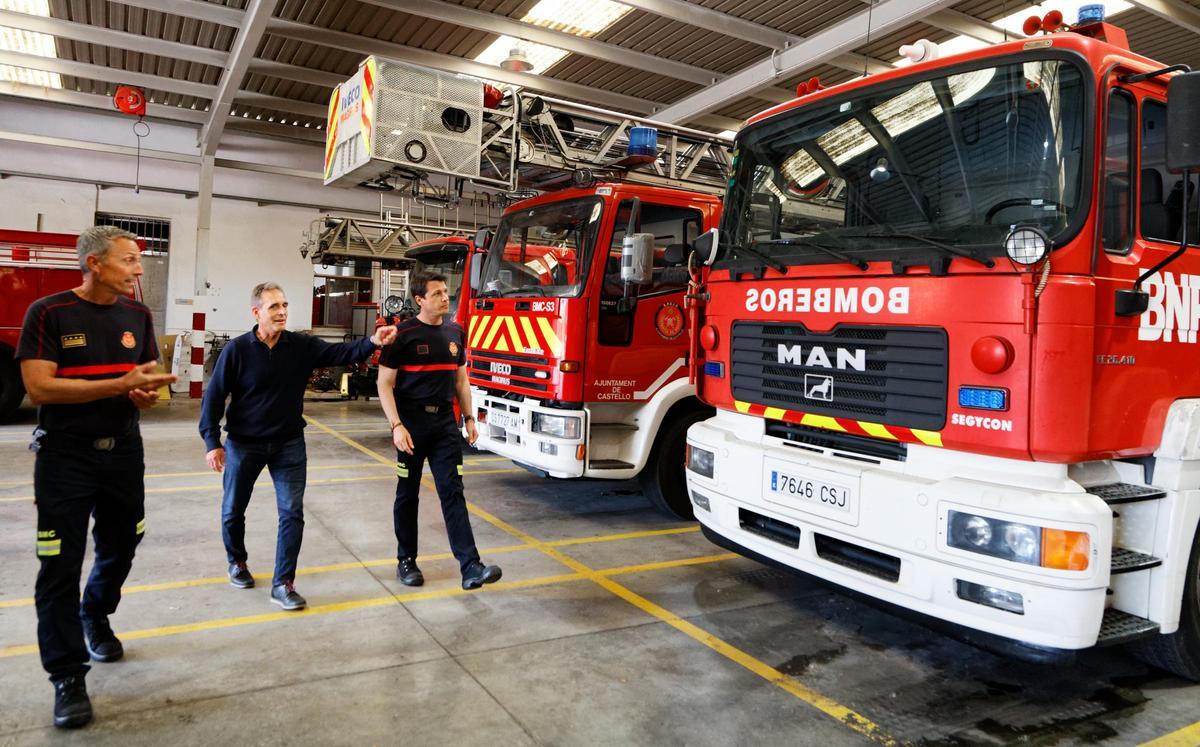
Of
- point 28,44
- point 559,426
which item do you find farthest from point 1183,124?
point 28,44

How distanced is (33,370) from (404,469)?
179cm

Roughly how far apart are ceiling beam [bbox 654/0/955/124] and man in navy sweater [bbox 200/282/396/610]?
725 centimetres

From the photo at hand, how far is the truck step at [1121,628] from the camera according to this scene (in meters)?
2.74

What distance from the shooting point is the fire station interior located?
108 inches

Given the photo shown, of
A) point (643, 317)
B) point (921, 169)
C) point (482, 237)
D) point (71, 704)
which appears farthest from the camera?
point (482, 237)


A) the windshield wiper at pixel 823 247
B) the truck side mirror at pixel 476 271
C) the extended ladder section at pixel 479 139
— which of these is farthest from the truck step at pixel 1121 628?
the truck side mirror at pixel 476 271

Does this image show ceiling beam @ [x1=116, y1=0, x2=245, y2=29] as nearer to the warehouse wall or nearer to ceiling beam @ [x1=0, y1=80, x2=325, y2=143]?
ceiling beam @ [x1=0, y1=80, x2=325, y2=143]

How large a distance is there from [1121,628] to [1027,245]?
56.9 inches

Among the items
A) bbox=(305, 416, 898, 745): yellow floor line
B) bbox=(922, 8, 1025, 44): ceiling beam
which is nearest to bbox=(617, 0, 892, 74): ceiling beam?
bbox=(922, 8, 1025, 44): ceiling beam

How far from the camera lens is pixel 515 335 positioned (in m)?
5.97

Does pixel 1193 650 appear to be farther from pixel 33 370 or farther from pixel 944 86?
pixel 33 370

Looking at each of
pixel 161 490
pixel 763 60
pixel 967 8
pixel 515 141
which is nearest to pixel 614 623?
pixel 515 141

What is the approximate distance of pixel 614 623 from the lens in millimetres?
3785

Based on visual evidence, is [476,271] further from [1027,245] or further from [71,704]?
[1027,245]
